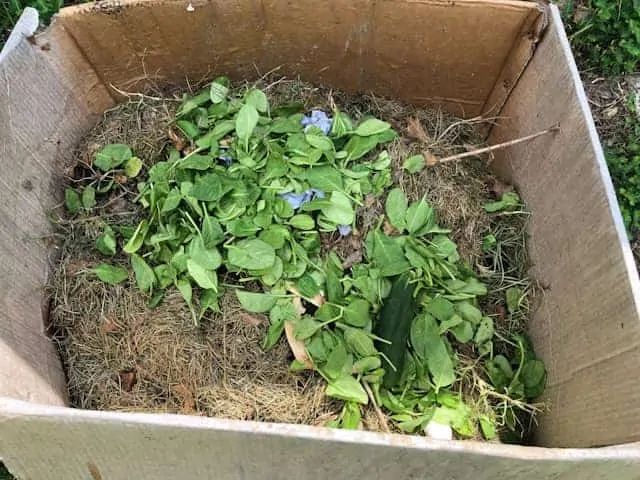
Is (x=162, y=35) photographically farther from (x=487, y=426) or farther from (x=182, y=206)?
(x=487, y=426)

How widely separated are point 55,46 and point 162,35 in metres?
0.25

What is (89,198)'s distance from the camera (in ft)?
5.08

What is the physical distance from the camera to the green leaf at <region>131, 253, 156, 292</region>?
4.74 feet

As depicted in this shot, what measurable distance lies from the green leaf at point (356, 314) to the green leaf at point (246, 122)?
45cm

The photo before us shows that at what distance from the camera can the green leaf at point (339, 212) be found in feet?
4.81

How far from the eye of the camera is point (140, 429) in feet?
3.44

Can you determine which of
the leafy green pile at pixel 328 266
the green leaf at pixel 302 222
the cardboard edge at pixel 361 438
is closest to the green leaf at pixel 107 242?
the leafy green pile at pixel 328 266

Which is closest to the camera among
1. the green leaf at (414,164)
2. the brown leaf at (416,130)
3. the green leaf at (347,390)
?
the green leaf at (347,390)

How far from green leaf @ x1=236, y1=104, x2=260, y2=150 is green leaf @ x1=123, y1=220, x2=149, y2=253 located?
0.98 feet

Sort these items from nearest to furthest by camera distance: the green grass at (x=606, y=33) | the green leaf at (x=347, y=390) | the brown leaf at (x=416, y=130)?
the green leaf at (x=347, y=390), the brown leaf at (x=416, y=130), the green grass at (x=606, y=33)

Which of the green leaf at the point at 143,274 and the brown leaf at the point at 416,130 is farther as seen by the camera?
the brown leaf at the point at 416,130

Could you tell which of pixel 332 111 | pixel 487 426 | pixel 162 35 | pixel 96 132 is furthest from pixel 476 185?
pixel 96 132

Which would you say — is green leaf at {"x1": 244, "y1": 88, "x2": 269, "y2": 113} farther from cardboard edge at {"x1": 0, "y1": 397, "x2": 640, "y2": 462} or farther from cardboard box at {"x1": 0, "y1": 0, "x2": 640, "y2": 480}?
cardboard edge at {"x1": 0, "y1": 397, "x2": 640, "y2": 462}

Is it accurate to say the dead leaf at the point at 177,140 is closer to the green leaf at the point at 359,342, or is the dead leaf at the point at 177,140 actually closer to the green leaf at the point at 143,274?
the green leaf at the point at 143,274
